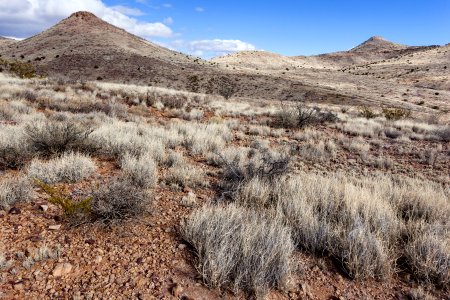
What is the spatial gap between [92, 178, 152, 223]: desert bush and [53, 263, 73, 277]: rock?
0.78 m

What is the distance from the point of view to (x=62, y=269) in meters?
3.11

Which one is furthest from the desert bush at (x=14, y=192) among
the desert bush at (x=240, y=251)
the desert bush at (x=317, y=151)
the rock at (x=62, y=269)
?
the desert bush at (x=317, y=151)

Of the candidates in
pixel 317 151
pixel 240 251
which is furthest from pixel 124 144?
pixel 317 151

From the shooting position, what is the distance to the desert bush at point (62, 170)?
16.8 feet

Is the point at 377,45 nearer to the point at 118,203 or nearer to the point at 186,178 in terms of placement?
the point at 186,178

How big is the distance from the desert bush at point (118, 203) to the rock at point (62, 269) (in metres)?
0.78

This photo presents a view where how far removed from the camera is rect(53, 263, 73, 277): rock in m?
3.06

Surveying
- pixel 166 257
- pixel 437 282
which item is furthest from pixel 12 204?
pixel 437 282

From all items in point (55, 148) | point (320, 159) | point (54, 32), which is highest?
point (54, 32)

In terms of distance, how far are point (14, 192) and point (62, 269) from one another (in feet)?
6.06

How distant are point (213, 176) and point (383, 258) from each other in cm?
359

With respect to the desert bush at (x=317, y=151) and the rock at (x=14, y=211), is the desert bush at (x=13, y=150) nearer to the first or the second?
the rock at (x=14, y=211)

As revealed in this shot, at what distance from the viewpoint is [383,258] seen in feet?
11.3

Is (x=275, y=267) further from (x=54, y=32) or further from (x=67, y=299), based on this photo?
(x=54, y=32)
